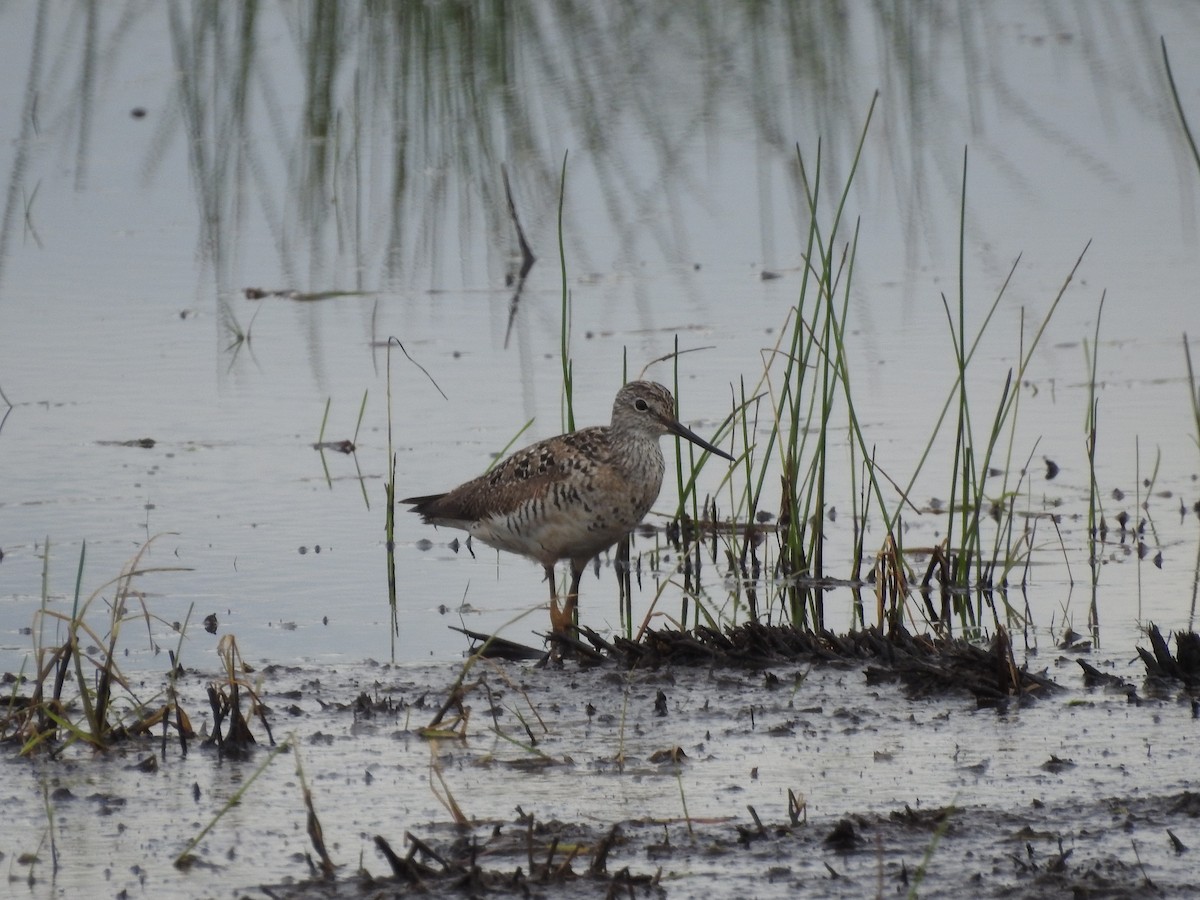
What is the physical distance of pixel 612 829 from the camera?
391cm

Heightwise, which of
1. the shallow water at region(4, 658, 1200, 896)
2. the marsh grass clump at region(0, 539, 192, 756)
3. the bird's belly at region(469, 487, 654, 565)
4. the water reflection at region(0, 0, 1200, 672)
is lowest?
the shallow water at region(4, 658, 1200, 896)

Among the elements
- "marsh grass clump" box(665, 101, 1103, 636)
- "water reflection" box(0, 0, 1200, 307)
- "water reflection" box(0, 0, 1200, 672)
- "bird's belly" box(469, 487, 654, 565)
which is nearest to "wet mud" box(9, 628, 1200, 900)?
"marsh grass clump" box(665, 101, 1103, 636)

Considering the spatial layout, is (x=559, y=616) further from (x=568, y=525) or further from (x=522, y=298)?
(x=522, y=298)

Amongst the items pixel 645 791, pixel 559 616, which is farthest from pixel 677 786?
pixel 559 616

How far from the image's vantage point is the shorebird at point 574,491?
262 inches

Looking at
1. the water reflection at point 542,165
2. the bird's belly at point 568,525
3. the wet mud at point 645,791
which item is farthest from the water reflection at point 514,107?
the wet mud at point 645,791

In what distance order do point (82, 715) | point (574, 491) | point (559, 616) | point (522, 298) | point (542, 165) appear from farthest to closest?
point (542, 165) → point (522, 298) → point (574, 491) → point (559, 616) → point (82, 715)

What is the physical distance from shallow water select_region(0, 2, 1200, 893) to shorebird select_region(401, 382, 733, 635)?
0.84 ft

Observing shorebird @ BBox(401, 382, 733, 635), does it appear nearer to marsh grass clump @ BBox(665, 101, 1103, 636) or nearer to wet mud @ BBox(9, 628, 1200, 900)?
marsh grass clump @ BBox(665, 101, 1103, 636)

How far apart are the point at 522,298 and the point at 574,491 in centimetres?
381

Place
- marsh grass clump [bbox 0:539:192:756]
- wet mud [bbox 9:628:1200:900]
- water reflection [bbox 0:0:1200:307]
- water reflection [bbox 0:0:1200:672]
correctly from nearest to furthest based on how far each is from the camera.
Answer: wet mud [bbox 9:628:1200:900]
marsh grass clump [bbox 0:539:192:756]
water reflection [bbox 0:0:1200:672]
water reflection [bbox 0:0:1200:307]

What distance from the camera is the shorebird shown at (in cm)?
666

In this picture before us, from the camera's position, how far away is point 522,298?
1031 cm

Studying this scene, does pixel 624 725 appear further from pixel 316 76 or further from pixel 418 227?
pixel 316 76
